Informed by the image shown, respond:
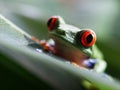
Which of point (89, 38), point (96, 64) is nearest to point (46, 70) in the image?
point (89, 38)

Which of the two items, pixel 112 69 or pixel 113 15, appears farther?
pixel 113 15

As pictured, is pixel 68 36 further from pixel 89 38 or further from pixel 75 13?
pixel 75 13

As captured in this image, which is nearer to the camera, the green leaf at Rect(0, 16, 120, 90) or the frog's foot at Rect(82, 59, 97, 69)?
the green leaf at Rect(0, 16, 120, 90)

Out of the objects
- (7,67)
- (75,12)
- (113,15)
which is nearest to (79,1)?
(75,12)

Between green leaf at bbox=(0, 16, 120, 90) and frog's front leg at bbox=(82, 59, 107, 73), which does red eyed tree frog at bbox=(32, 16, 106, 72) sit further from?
green leaf at bbox=(0, 16, 120, 90)

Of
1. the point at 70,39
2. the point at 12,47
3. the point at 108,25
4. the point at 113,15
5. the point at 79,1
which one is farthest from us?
the point at 79,1

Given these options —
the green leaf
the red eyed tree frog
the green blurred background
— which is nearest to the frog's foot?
the red eyed tree frog

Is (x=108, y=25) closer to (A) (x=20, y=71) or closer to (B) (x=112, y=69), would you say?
(B) (x=112, y=69)
